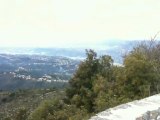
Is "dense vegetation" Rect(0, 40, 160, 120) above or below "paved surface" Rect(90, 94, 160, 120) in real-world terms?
below

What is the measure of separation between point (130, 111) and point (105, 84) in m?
16.6

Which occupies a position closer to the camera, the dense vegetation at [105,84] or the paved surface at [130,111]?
the paved surface at [130,111]

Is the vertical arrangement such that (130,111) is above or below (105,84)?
above

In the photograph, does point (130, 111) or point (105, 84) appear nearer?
point (130, 111)

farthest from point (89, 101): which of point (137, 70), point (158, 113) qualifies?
point (158, 113)

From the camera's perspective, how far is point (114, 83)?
26.9 metres

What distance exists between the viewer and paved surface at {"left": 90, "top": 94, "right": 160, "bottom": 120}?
10.4 meters

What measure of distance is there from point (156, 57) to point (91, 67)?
474 centimetres

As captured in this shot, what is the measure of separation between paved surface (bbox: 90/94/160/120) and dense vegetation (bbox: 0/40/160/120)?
359 inches

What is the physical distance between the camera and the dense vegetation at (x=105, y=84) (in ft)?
79.6

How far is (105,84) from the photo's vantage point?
1080 inches

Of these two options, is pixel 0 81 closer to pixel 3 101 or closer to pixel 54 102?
pixel 3 101

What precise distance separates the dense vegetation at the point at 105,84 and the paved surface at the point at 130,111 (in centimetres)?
911

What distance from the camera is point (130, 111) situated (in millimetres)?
10891
